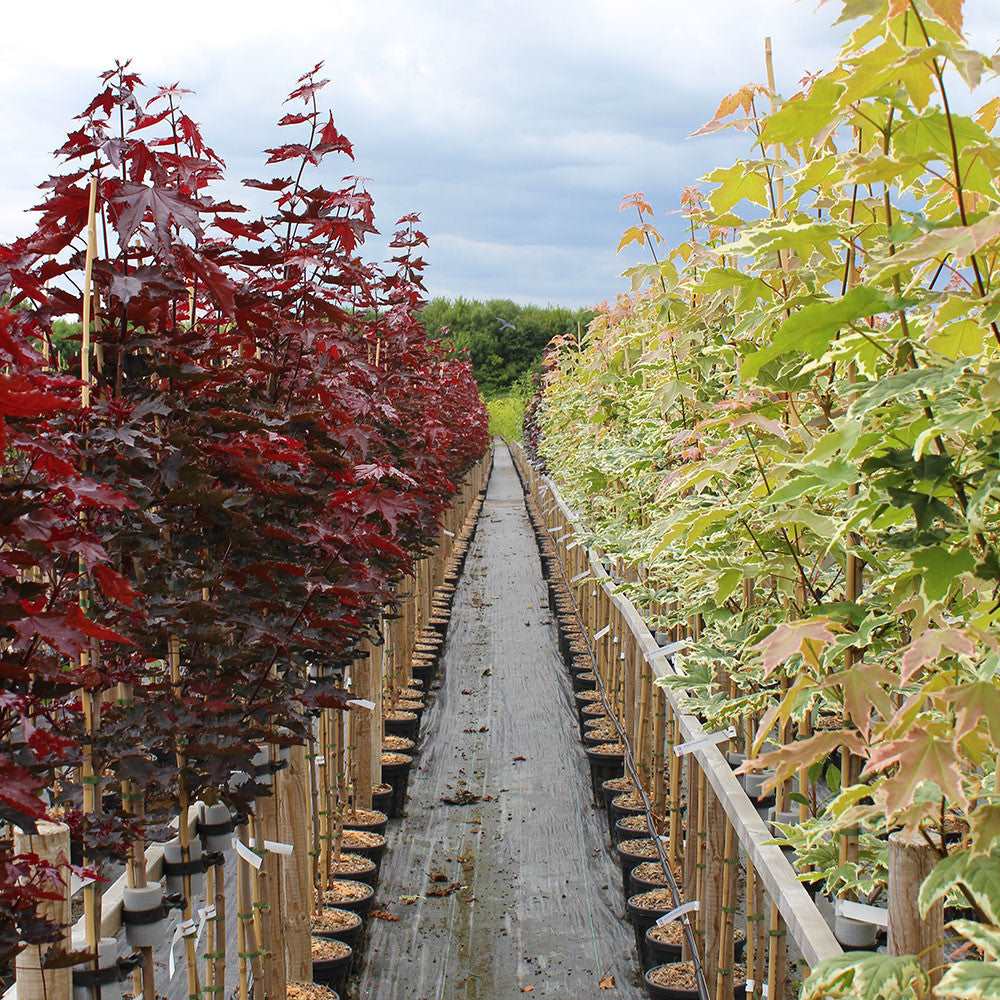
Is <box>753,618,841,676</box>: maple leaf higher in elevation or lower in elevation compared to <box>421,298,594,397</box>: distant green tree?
lower

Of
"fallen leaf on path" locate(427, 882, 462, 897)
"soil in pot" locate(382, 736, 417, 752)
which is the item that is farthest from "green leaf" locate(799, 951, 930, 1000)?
"soil in pot" locate(382, 736, 417, 752)

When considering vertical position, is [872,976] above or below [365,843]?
above

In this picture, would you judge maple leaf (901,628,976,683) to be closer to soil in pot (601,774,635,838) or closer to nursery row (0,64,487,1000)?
nursery row (0,64,487,1000)

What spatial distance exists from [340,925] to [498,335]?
54.4m

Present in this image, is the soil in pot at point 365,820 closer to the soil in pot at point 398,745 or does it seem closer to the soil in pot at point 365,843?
the soil in pot at point 365,843

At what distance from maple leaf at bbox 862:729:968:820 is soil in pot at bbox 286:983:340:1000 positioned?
320cm

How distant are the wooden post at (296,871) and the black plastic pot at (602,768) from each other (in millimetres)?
2900

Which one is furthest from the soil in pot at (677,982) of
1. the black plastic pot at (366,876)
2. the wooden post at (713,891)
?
the black plastic pot at (366,876)

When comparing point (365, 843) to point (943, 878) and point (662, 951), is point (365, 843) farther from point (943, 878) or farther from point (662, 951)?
point (943, 878)

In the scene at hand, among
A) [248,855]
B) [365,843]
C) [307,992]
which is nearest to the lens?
[248,855]

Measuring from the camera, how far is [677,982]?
402 centimetres

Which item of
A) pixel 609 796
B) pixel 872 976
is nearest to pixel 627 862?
pixel 609 796

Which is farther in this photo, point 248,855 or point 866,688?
point 248,855

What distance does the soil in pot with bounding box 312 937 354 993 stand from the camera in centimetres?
406
